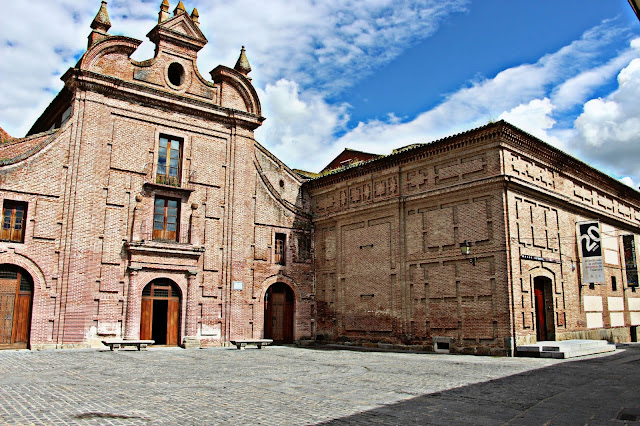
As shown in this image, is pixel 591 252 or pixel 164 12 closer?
pixel 591 252

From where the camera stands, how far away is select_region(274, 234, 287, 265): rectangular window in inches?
963

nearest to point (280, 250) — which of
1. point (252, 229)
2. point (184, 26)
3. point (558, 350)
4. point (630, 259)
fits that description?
point (252, 229)

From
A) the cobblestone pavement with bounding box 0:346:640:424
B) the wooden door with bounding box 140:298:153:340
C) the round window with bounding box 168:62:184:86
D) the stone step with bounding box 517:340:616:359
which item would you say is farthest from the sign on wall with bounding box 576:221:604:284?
the round window with bounding box 168:62:184:86

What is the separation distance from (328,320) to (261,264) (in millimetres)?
4017

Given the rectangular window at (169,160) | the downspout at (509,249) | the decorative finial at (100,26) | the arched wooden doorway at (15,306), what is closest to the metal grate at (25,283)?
the arched wooden doorway at (15,306)

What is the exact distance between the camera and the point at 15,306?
A: 18172mm

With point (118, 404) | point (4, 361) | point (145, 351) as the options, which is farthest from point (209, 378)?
point (145, 351)

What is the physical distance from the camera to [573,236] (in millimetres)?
21781

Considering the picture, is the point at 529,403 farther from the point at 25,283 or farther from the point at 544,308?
the point at 25,283

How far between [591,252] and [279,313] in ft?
44.1

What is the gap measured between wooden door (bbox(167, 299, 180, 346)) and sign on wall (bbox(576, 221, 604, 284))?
1653 cm

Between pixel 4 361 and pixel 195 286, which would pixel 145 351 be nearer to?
pixel 195 286

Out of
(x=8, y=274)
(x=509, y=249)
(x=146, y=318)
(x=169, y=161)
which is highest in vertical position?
(x=169, y=161)

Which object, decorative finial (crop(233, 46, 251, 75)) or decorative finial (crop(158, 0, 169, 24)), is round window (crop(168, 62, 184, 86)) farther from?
decorative finial (crop(233, 46, 251, 75))
